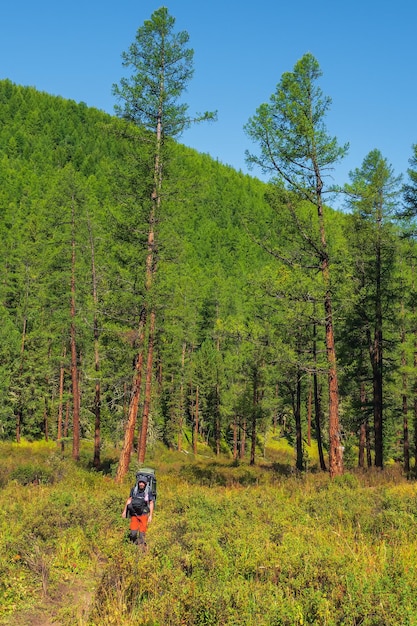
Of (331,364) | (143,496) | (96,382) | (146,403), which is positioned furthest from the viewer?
(96,382)

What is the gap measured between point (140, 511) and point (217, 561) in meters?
2.07

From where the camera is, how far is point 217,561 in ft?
19.0

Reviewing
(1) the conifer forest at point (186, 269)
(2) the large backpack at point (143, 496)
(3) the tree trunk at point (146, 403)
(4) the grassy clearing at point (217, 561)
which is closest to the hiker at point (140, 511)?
Result: (2) the large backpack at point (143, 496)

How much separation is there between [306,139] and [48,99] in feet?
538

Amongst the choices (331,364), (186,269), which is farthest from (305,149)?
(186,269)

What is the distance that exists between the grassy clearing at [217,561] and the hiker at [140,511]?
0.27 metres

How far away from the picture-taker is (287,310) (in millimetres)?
12328

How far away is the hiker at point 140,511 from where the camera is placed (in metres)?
7.32

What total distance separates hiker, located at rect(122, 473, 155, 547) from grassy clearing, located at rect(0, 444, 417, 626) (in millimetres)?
272

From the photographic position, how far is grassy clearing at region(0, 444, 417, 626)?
4453 millimetres

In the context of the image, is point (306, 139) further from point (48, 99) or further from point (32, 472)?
point (48, 99)

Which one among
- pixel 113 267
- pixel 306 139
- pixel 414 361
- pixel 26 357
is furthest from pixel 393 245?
pixel 26 357

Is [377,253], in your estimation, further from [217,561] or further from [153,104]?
[217,561]

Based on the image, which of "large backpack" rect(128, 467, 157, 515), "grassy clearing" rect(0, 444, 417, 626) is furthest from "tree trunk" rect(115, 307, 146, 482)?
"large backpack" rect(128, 467, 157, 515)
